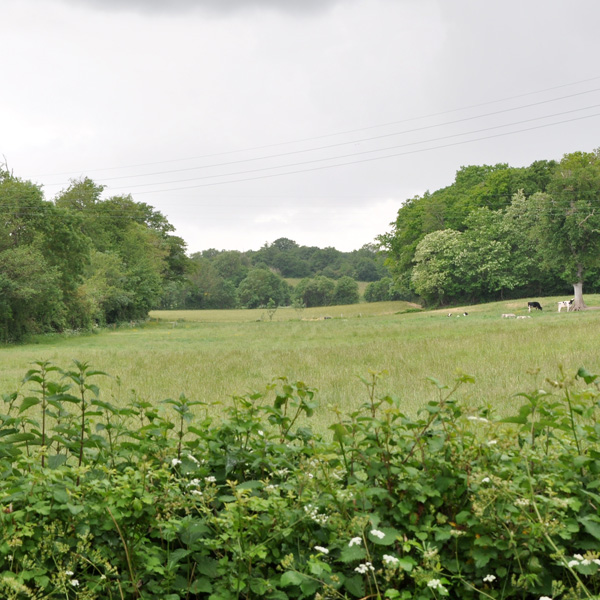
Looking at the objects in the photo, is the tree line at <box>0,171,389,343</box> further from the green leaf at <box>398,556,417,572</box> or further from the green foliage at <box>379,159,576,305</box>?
the green leaf at <box>398,556,417,572</box>

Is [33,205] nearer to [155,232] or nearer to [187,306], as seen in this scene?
[155,232]

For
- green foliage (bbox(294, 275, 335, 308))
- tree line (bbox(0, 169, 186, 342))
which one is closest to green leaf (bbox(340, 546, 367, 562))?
tree line (bbox(0, 169, 186, 342))

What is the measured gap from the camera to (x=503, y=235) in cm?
6825

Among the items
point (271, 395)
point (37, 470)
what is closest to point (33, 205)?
point (271, 395)

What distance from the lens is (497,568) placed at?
2793 mm

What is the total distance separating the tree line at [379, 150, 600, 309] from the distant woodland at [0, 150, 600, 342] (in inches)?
5.4

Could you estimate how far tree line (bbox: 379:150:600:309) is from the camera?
45719mm

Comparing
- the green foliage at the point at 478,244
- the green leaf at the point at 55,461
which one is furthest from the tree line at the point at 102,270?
the green leaf at the point at 55,461

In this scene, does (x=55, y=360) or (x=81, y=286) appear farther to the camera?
(x=81, y=286)

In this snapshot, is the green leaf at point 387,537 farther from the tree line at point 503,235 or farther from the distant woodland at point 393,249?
the tree line at point 503,235

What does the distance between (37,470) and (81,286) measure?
45.3 meters

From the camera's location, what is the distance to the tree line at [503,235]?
45.7 m

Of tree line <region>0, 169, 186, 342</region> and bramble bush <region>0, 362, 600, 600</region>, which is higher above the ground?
tree line <region>0, 169, 186, 342</region>

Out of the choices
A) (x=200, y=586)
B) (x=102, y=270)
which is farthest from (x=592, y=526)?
(x=102, y=270)
